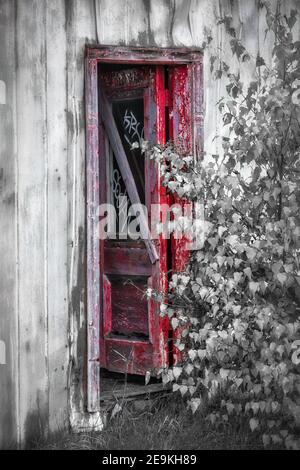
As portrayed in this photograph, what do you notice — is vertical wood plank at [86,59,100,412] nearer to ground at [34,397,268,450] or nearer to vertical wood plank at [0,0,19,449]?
ground at [34,397,268,450]

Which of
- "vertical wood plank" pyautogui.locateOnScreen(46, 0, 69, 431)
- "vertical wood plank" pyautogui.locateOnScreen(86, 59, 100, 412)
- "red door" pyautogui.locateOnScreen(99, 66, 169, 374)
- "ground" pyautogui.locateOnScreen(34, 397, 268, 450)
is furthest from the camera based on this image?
"red door" pyautogui.locateOnScreen(99, 66, 169, 374)

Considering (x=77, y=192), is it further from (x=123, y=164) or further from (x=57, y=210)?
(x=123, y=164)

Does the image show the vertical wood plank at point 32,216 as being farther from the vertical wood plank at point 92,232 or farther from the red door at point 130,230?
the red door at point 130,230

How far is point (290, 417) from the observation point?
17.2 ft

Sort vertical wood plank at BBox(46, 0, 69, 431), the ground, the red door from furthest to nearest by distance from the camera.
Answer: the red door < vertical wood plank at BBox(46, 0, 69, 431) < the ground

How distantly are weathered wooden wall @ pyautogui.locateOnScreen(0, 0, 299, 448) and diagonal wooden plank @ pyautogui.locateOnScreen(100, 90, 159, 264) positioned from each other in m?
0.88

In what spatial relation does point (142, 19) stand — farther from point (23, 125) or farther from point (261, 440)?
point (261, 440)

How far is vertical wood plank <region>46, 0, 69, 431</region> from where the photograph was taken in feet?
17.8

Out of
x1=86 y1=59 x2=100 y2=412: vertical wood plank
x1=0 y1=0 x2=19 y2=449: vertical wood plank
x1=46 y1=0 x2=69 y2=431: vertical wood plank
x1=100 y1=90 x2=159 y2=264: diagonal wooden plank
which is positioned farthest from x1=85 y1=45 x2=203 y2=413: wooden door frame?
x1=100 y1=90 x2=159 y2=264: diagonal wooden plank

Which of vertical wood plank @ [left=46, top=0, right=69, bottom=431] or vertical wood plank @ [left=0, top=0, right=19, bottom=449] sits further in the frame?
vertical wood plank @ [left=46, top=0, right=69, bottom=431]

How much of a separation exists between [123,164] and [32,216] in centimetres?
143

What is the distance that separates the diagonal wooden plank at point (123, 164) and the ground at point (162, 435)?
1.23 metres

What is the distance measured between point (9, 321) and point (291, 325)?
176 centimetres

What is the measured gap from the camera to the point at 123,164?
21.7ft
